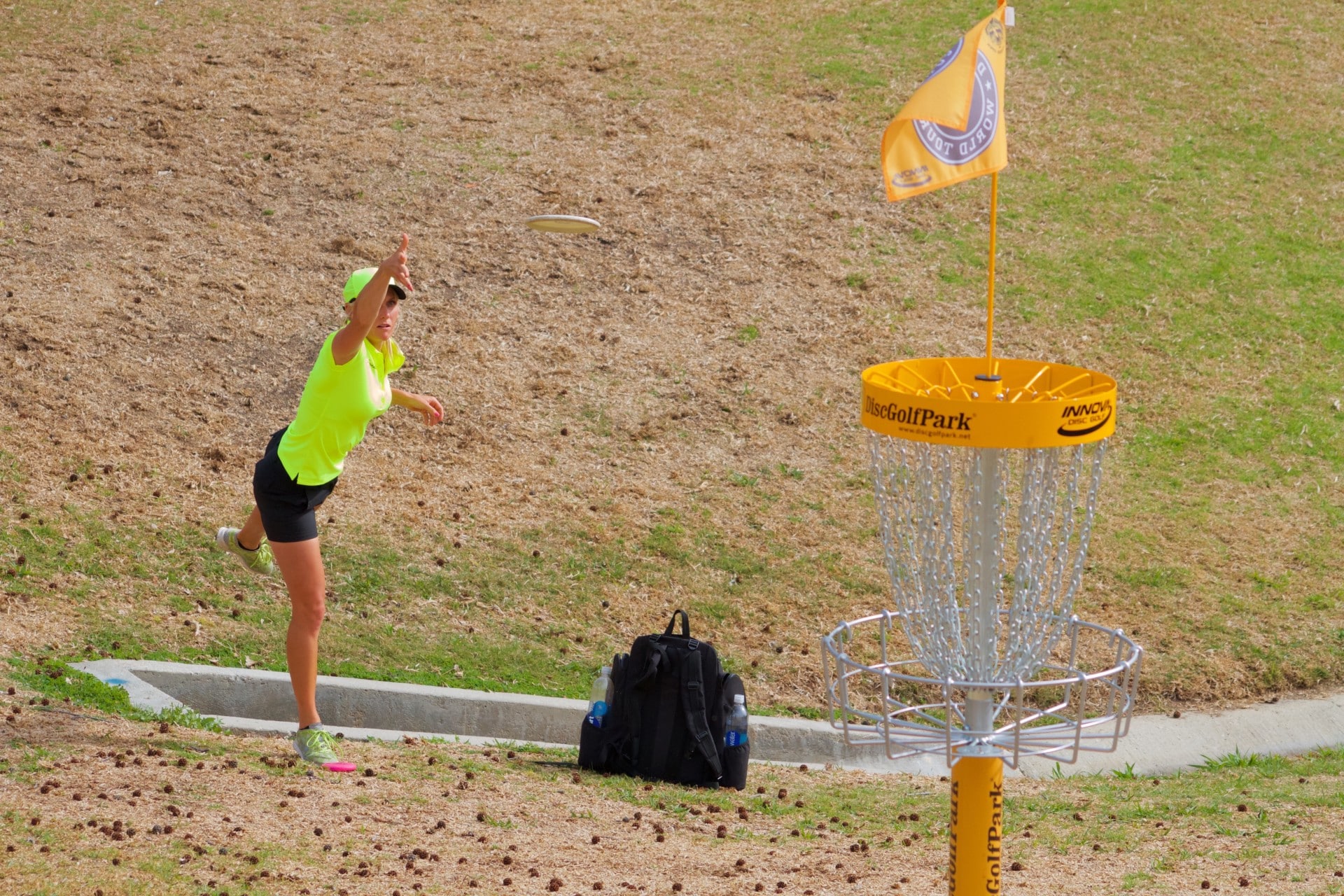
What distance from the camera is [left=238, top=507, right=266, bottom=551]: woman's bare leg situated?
6090mm

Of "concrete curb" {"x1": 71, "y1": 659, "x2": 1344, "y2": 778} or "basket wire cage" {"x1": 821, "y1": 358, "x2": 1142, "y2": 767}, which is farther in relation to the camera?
"concrete curb" {"x1": 71, "y1": 659, "x2": 1344, "y2": 778}

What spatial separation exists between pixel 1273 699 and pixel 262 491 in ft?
18.9

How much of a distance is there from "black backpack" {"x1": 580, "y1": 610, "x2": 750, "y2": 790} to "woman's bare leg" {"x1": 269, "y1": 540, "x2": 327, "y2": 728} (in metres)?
1.21

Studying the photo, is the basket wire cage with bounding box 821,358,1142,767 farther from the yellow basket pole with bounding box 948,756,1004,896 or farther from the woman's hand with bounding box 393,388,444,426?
the woman's hand with bounding box 393,388,444,426

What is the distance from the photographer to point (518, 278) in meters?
11.3

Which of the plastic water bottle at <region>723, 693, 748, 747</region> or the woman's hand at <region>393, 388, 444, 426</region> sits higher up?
the woman's hand at <region>393, 388, 444, 426</region>

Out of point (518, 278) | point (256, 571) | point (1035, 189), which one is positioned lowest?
point (256, 571)

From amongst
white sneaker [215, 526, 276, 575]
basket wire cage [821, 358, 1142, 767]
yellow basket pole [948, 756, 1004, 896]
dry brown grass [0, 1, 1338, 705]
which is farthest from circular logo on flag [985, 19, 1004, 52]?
dry brown grass [0, 1, 1338, 705]

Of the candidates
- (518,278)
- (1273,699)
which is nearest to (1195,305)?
(1273,699)

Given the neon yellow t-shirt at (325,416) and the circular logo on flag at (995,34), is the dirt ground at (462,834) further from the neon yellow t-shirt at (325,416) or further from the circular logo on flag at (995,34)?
the circular logo on flag at (995,34)

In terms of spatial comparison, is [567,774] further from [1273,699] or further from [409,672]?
[1273,699]

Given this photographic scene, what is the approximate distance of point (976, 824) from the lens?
3588 millimetres

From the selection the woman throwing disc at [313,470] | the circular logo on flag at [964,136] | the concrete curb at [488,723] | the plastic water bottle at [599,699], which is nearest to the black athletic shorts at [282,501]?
the woman throwing disc at [313,470]

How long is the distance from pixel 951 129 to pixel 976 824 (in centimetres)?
172
